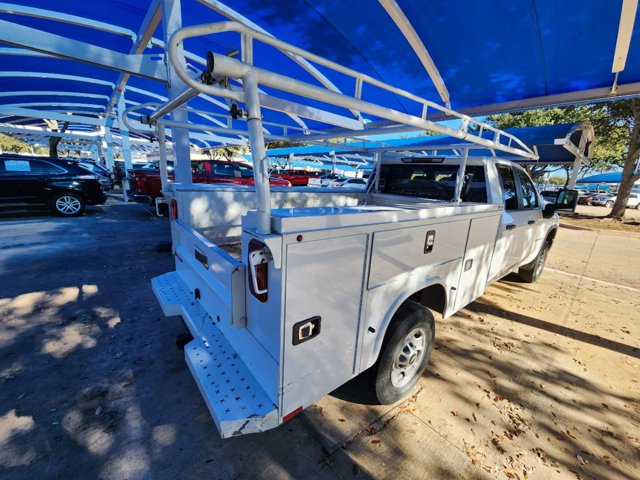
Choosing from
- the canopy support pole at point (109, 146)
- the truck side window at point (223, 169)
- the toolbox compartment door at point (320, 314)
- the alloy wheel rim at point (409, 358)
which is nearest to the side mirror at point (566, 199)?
the alloy wheel rim at point (409, 358)

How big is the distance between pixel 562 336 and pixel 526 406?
176 centimetres

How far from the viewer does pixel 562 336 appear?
3.71 m

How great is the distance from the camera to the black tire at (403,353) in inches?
87.7

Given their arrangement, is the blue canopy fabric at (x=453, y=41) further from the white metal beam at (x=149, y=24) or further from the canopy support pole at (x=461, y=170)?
the canopy support pole at (x=461, y=170)

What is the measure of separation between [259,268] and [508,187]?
369 centimetres

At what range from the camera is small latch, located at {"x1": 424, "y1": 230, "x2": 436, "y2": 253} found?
2.21m

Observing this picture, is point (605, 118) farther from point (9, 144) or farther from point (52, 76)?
point (9, 144)

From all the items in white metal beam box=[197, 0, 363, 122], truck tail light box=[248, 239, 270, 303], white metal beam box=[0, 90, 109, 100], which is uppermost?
white metal beam box=[0, 90, 109, 100]

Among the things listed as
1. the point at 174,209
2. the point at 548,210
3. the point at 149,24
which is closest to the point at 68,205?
the point at 149,24

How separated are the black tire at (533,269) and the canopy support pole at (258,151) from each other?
549 cm

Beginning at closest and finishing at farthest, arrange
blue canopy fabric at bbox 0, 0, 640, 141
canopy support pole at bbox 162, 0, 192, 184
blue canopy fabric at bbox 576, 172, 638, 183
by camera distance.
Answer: blue canopy fabric at bbox 0, 0, 640, 141 < canopy support pole at bbox 162, 0, 192, 184 < blue canopy fabric at bbox 576, 172, 638, 183

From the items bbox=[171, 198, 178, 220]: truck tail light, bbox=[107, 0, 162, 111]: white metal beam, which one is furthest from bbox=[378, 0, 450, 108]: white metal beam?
bbox=[107, 0, 162, 111]: white metal beam

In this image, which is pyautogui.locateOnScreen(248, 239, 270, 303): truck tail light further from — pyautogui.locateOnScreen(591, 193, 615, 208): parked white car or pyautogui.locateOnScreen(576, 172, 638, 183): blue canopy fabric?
pyautogui.locateOnScreen(576, 172, 638, 183): blue canopy fabric

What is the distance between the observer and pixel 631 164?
14461 mm
